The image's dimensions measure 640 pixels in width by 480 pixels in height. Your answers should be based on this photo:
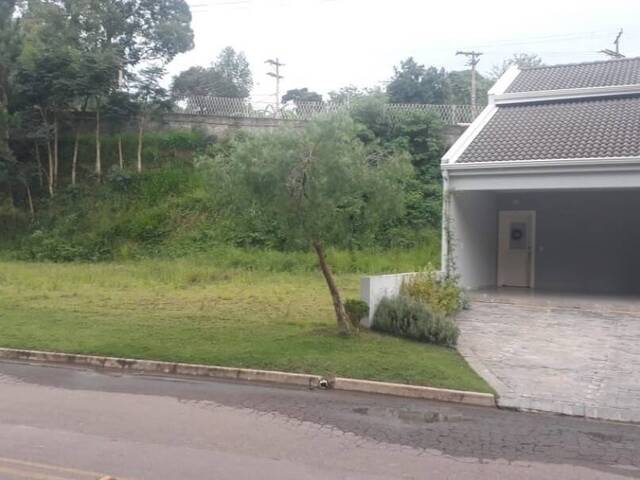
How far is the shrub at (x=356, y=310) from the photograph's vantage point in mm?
11664

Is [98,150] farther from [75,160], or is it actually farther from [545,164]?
[545,164]

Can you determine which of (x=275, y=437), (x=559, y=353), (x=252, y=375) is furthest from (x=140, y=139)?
(x=275, y=437)

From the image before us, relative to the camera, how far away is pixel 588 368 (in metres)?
10.1

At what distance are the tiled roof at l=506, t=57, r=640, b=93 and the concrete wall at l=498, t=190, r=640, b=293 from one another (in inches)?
134

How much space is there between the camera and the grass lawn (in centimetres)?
981

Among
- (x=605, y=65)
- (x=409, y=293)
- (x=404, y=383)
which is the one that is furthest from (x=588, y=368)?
(x=605, y=65)

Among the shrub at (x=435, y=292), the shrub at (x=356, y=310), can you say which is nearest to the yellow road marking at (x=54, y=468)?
the shrub at (x=356, y=310)

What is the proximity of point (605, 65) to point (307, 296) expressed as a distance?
13413 millimetres

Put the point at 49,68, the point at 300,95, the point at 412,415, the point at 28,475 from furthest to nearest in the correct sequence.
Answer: the point at 300,95 < the point at 49,68 < the point at 412,415 < the point at 28,475

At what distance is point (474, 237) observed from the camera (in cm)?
1844

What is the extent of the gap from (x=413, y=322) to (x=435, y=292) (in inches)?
94.4

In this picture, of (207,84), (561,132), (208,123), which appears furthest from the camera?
(207,84)

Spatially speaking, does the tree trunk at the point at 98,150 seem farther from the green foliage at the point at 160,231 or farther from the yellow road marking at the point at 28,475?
the yellow road marking at the point at 28,475

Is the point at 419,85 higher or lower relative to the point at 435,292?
higher
